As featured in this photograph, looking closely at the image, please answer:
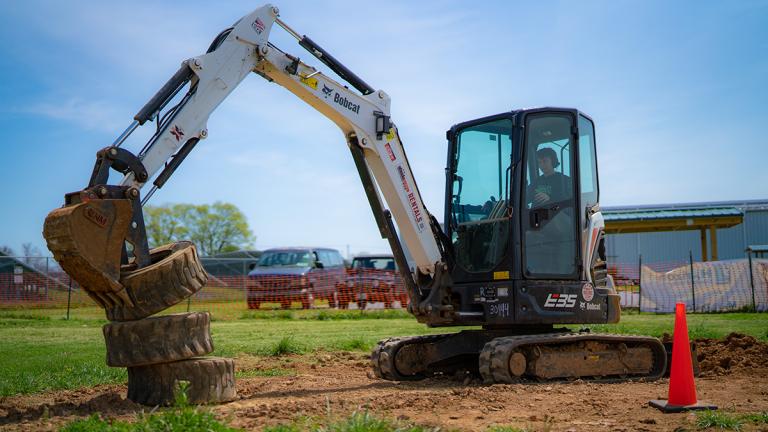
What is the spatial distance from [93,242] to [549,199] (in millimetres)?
4965

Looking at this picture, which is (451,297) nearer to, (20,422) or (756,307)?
(20,422)

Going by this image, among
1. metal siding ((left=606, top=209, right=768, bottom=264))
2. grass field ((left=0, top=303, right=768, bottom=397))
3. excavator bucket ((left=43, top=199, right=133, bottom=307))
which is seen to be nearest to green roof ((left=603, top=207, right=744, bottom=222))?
metal siding ((left=606, top=209, right=768, bottom=264))

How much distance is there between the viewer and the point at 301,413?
5.72 m

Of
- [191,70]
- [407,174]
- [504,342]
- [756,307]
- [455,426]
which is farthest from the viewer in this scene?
[756,307]

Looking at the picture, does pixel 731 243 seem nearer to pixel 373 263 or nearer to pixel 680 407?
pixel 373 263

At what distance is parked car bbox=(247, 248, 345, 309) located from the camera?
25531 mm

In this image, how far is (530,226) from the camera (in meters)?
8.60

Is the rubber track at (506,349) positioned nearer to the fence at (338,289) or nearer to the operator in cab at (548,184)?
the operator in cab at (548,184)

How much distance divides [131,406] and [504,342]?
3877mm

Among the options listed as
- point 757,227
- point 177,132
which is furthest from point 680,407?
point 757,227

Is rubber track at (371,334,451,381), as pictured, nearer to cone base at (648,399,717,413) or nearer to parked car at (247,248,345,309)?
cone base at (648,399,717,413)

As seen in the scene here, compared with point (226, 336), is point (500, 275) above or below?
above

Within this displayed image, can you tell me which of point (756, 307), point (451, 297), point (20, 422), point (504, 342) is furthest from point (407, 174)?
point (756, 307)

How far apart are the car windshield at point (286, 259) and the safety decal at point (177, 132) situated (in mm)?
19361
